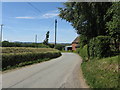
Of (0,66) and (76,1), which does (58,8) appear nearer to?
(76,1)

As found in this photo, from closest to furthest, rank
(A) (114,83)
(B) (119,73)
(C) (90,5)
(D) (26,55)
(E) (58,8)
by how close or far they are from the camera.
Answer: (A) (114,83) < (B) (119,73) < (C) (90,5) < (D) (26,55) < (E) (58,8)

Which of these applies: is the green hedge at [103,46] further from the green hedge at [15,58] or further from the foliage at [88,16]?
the green hedge at [15,58]

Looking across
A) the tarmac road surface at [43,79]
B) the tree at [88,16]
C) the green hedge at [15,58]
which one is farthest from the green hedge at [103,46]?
the green hedge at [15,58]

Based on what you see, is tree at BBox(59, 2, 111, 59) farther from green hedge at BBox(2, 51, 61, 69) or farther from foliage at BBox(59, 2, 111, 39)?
green hedge at BBox(2, 51, 61, 69)

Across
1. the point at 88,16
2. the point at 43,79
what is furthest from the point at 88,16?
the point at 43,79

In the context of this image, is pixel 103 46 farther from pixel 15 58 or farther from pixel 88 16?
pixel 15 58

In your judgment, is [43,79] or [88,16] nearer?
[43,79]

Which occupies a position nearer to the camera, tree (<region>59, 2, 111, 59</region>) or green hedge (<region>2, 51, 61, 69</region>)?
green hedge (<region>2, 51, 61, 69</region>)

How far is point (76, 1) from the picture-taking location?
16031 mm

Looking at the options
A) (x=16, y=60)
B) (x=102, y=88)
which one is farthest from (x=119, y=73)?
(x=16, y=60)

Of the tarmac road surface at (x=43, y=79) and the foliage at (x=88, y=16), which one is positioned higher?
the foliage at (x=88, y=16)

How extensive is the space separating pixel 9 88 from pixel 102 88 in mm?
3958

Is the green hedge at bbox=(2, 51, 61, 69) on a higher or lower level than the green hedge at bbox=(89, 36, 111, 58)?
lower

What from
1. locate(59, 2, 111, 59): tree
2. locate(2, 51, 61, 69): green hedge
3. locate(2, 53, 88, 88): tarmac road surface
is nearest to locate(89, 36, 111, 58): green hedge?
locate(2, 53, 88, 88): tarmac road surface
